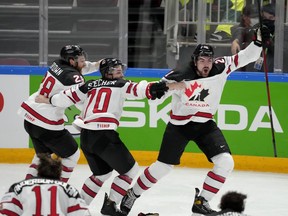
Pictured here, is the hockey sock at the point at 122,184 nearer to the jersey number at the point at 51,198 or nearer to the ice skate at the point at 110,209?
the ice skate at the point at 110,209

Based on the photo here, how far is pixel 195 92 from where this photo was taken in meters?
7.42

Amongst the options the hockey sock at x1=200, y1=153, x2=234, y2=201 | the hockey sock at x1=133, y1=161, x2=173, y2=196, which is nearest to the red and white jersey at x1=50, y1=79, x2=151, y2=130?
the hockey sock at x1=133, y1=161, x2=173, y2=196

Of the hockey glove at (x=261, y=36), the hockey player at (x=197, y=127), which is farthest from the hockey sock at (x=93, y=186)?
the hockey glove at (x=261, y=36)

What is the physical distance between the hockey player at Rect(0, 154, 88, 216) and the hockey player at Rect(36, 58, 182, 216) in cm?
207

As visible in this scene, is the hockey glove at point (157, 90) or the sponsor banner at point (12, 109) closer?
the hockey glove at point (157, 90)

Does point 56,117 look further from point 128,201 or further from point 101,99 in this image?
point 128,201

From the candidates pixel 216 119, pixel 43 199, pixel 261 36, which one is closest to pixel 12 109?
pixel 216 119

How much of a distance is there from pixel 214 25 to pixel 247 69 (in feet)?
1.81

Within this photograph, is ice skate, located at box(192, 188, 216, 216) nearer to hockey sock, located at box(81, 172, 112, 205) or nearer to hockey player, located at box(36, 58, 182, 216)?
A: hockey player, located at box(36, 58, 182, 216)

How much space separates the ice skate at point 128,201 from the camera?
746 cm

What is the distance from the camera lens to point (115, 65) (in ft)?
23.9

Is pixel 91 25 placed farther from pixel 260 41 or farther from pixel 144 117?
pixel 260 41

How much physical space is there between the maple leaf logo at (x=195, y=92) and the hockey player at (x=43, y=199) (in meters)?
2.44

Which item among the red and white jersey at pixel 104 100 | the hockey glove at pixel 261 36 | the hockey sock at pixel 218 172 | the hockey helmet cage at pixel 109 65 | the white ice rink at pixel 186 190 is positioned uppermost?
the hockey glove at pixel 261 36
